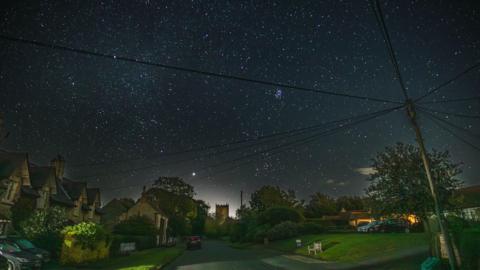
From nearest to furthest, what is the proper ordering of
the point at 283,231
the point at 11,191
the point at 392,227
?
the point at 11,191, the point at 392,227, the point at 283,231

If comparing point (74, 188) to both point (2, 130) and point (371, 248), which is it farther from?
point (371, 248)

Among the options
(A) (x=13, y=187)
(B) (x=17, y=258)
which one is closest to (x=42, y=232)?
(A) (x=13, y=187)

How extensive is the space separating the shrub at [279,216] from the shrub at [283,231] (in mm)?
3974

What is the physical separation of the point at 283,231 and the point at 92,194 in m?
29.6

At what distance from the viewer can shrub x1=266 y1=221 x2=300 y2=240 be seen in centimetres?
4341

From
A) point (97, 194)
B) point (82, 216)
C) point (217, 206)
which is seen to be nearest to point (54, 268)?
point (82, 216)

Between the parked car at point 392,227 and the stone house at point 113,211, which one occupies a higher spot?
the stone house at point 113,211

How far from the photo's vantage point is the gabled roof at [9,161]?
27258mm

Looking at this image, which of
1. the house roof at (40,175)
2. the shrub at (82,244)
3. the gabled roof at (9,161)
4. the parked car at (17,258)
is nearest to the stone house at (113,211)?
the house roof at (40,175)

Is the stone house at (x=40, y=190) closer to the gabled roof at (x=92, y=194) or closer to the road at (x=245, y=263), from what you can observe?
the gabled roof at (x=92, y=194)

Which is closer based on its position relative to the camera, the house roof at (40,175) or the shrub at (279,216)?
the house roof at (40,175)

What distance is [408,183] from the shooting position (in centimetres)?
2180

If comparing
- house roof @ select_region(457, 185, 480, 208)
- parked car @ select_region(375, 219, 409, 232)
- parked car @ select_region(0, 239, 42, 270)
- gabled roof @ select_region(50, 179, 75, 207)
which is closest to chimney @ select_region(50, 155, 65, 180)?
gabled roof @ select_region(50, 179, 75, 207)

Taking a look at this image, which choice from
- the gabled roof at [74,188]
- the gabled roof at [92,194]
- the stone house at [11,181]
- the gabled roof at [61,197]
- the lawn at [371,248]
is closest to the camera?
the lawn at [371,248]
